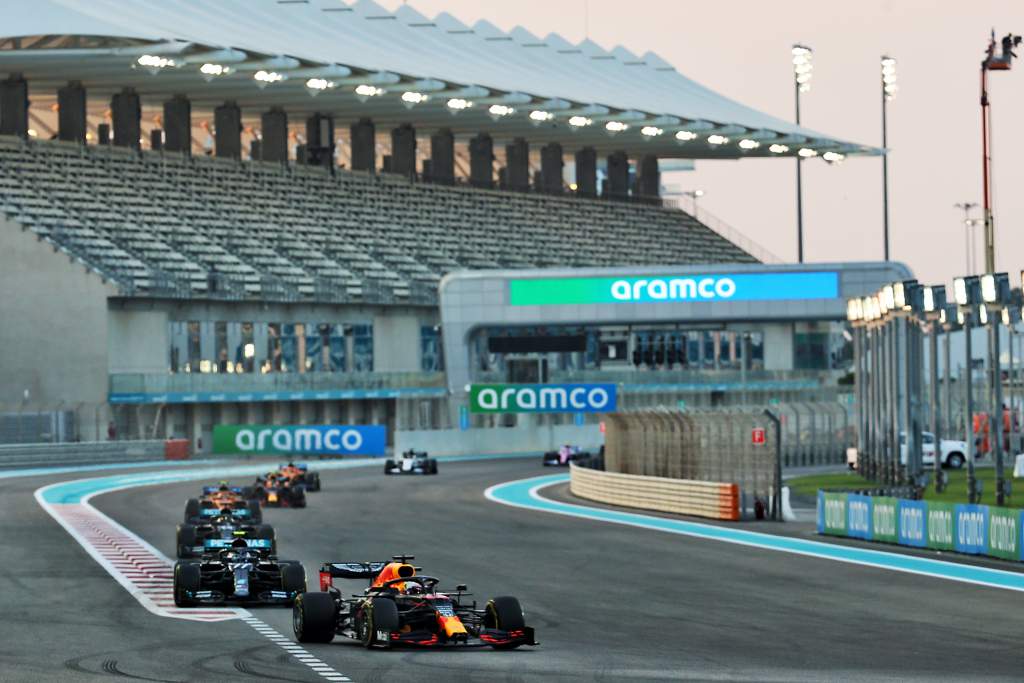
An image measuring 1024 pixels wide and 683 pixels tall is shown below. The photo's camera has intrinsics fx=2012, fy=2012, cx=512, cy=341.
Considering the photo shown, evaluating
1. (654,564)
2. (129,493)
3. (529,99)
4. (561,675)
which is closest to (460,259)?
(529,99)

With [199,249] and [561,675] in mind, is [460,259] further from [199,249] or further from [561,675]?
[561,675]

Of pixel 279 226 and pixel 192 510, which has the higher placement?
pixel 279 226

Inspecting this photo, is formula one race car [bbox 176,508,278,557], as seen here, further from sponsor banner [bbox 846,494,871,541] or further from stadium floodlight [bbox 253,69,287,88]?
stadium floodlight [bbox 253,69,287,88]

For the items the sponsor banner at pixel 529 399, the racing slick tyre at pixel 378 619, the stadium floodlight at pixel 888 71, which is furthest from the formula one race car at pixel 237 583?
the stadium floodlight at pixel 888 71

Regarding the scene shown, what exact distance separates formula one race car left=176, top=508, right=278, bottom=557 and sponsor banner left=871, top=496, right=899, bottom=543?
1018 centimetres

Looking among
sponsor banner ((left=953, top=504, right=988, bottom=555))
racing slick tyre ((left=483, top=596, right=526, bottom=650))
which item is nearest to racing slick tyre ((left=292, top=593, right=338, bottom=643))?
racing slick tyre ((left=483, top=596, right=526, bottom=650))

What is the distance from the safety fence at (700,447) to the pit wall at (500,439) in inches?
855

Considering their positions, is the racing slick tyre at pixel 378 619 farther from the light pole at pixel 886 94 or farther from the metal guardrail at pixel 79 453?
the light pole at pixel 886 94

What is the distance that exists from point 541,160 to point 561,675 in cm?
8538

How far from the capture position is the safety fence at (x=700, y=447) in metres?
39.4

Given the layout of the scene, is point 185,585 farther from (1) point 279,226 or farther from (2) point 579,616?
(1) point 279,226

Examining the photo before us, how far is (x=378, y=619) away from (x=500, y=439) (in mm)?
54125

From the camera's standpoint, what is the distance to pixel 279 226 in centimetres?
7806

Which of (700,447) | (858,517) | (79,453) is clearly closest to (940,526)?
(858,517)
